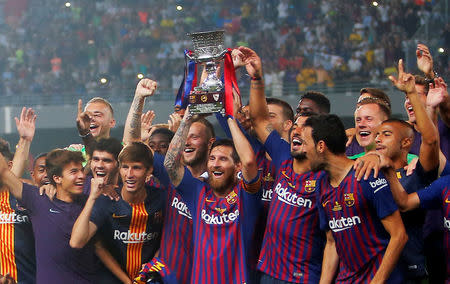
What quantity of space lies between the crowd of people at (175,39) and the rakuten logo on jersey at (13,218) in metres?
5.89

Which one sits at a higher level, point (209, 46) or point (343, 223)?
point (209, 46)

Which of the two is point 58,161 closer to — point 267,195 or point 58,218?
point 58,218

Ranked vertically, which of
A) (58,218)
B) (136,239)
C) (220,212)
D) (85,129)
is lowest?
(136,239)

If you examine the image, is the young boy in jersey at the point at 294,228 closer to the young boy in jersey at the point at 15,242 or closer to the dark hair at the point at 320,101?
the dark hair at the point at 320,101

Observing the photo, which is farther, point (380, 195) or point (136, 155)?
point (136, 155)

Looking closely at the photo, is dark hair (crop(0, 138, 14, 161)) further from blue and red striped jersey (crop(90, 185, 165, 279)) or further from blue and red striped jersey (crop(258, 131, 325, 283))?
blue and red striped jersey (crop(258, 131, 325, 283))

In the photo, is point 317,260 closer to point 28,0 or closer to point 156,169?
point 156,169

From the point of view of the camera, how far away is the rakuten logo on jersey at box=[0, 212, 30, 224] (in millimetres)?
4996

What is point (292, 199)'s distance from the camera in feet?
13.1

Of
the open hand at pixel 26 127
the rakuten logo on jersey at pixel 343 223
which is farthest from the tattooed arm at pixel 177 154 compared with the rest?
the open hand at pixel 26 127

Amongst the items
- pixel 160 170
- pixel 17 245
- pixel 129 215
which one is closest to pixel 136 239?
pixel 129 215

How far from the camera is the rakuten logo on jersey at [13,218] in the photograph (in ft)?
16.4

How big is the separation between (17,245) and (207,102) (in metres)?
1.90

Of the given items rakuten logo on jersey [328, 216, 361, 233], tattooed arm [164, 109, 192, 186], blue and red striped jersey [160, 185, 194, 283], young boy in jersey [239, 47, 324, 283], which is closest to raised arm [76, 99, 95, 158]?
blue and red striped jersey [160, 185, 194, 283]
